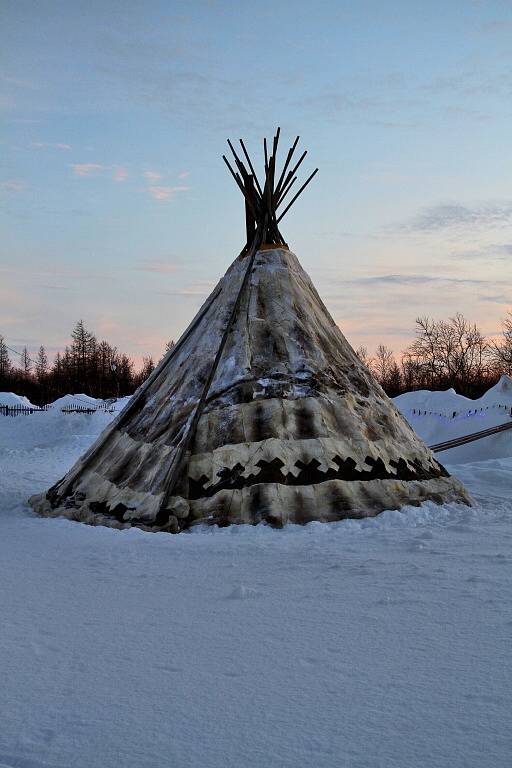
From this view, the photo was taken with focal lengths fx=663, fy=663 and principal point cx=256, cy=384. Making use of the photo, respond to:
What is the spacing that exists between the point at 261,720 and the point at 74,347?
2543 inches

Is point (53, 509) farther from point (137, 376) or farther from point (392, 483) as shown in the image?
point (137, 376)

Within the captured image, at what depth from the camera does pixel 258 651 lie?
290cm

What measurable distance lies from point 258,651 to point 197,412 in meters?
3.76

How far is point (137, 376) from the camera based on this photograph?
248 ft

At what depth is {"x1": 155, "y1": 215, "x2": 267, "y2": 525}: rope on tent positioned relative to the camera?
5871 mm

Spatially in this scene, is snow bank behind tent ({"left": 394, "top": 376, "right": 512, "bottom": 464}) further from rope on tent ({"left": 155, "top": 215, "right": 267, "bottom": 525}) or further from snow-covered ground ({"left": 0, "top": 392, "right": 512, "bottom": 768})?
snow-covered ground ({"left": 0, "top": 392, "right": 512, "bottom": 768})

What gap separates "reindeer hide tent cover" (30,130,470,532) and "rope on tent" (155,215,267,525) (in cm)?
1

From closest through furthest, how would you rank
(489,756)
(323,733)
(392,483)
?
(489,756), (323,733), (392,483)

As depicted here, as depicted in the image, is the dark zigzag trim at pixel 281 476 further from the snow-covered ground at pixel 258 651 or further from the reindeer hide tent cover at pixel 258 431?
the snow-covered ground at pixel 258 651

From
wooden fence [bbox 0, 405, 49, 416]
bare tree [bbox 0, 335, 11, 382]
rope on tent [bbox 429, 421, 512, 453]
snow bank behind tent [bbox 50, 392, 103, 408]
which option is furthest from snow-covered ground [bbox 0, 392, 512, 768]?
bare tree [bbox 0, 335, 11, 382]

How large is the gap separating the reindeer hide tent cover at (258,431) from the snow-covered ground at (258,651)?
591 millimetres

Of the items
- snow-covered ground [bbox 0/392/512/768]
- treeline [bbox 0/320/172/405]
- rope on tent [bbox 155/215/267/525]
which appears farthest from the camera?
treeline [bbox 0/320/172/405]

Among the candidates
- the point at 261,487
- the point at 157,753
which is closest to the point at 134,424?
the point at 261,487

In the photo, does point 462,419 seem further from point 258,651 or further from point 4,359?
point 4,359
